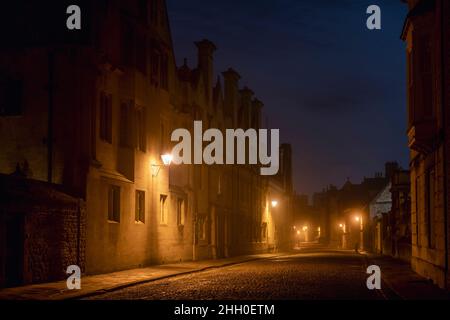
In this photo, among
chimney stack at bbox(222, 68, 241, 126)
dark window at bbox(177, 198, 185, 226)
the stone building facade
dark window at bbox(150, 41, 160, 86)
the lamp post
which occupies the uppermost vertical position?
chimney stack at bbox(222, 68, 241, 126)

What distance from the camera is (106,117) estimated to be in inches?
1021

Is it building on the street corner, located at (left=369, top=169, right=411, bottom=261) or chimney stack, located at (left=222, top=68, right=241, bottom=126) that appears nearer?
building on the street corner, located at (left=369, top=169, right=411, bottom=261)

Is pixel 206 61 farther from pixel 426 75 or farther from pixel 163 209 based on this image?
pixel 426 75

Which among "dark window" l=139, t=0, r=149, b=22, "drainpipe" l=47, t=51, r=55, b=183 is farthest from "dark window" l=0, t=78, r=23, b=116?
"dark window" l=139, t=0, r=149, b=22

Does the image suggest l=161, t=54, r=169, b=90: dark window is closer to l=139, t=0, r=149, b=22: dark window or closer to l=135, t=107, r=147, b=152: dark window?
l=139, t=0, r=149, b=22: dark window

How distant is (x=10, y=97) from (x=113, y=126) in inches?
159

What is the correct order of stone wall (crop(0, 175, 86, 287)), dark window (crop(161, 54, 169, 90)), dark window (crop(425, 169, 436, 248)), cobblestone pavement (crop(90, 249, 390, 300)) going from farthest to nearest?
1. dark window (crop(161, 54, 169, 90))
2. dark window (crop(425, 169, 436, 248))
3. stone wall (crop(0, 175, 86, 287))
4. cobblestone pavement (crop(90, 249, 390, 300))

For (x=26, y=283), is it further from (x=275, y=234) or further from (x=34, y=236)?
(x=275, y=234)

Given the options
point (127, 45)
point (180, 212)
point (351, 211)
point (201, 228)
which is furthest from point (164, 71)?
point (351, 211)

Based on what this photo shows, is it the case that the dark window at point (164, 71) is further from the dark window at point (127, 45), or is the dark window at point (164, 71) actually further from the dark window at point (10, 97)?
the dark window at point (10, 97)

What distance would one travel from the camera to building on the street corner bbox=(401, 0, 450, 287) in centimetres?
1828

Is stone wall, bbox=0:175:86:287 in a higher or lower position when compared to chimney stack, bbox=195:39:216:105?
lower

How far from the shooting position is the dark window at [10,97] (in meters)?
24.1

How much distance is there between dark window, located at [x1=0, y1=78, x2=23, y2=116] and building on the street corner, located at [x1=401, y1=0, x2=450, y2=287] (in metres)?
13.5
